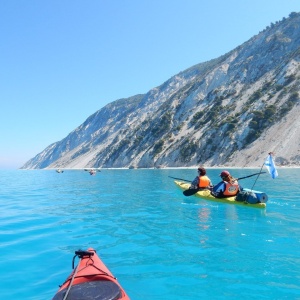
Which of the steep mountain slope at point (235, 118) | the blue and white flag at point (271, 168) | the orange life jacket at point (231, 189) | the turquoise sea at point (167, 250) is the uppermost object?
the steep mountain slope at point (235, 118)

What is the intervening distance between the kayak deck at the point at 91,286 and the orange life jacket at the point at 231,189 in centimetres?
1347

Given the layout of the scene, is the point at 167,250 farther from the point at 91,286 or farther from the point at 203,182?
the point at 203,182

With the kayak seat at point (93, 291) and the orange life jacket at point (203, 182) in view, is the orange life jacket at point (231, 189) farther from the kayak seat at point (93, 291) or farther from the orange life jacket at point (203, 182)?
the kayak seat at point (93, 291)

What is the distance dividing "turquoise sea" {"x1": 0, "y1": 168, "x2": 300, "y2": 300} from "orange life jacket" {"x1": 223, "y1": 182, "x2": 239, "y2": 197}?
34.4 inches

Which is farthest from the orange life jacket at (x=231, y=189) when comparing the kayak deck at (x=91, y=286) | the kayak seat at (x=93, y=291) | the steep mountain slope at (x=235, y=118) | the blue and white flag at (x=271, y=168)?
the steep mountain slope at (x=235, y=118)

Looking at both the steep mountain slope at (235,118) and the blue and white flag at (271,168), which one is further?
the steep mountain slope at (235,118)

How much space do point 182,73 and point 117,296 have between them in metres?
162

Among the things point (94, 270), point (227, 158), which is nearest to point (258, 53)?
point (227, 158)

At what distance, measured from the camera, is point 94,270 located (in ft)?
19.4

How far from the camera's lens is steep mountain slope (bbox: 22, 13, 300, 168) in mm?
67500

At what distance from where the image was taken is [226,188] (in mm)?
18422

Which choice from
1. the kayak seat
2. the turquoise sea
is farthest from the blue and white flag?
the kayak seat

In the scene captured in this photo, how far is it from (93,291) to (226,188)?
1459cm

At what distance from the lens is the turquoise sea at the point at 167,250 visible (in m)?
7.32
